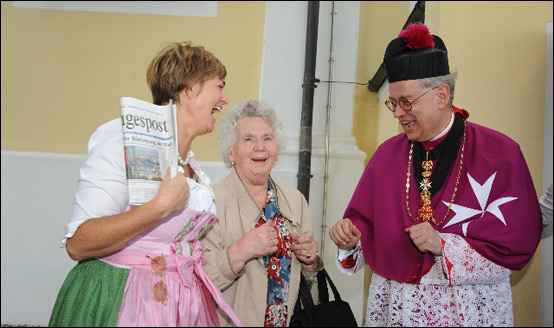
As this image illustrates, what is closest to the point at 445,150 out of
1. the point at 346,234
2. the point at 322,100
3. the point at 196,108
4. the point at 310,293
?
the point at 346,234

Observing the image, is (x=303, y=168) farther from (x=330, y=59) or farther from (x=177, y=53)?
(x=177, y=53)

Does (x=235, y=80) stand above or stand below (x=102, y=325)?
above

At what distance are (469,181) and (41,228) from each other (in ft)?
14.4

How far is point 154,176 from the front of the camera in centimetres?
168

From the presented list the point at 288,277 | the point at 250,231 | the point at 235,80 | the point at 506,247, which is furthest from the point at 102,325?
the point at 235,80

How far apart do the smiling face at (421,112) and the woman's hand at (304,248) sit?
60cm

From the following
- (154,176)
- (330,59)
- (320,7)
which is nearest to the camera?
(154,176)

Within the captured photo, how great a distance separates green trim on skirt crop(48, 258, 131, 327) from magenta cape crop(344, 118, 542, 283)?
39.9 inches

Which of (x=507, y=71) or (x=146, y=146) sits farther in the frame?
(x=507, y=71)

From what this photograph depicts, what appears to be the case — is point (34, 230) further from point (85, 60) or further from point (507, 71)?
point (507, 71)

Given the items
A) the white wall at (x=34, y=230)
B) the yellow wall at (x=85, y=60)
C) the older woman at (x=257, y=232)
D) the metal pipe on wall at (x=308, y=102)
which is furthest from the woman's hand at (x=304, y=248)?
the white wall at (x=34, y=230)

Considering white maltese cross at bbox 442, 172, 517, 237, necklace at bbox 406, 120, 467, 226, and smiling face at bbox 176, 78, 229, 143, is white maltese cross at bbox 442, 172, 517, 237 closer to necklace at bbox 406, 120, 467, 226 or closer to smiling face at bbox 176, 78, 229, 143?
necklace at bbox 406, 120, 467, 226

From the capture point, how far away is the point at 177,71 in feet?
6.39

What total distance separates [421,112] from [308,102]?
2592 mm
